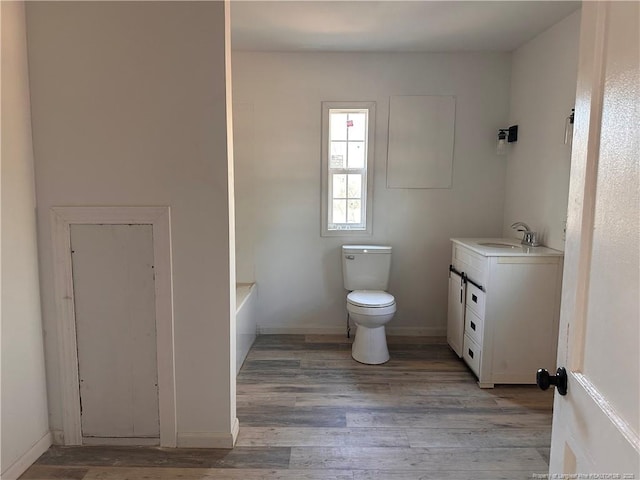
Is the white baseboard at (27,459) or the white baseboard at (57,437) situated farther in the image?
the white baseboard at (57,437)

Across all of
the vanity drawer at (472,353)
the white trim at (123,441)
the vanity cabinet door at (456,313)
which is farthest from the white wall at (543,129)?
the white trim at (123,441)

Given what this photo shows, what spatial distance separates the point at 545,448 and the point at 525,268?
40.5 inches

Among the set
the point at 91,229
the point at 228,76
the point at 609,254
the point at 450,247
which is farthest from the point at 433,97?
the point at 609,254

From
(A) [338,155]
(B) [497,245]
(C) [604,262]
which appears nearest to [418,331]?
(B) [497,245]

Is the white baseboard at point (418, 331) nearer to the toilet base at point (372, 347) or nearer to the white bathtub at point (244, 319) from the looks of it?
the toilet base at point (372, 347)

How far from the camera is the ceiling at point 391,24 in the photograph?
2.57 meters

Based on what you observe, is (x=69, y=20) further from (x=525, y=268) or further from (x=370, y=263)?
(x=525, y=268)

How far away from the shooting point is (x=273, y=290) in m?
3.75

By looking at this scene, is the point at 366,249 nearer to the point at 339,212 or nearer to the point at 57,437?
the point at 339,212

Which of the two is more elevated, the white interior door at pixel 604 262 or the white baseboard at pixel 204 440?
the white interior door at pixel 604 262

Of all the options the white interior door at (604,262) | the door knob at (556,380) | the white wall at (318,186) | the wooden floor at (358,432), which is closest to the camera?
the white interior door at (604,262)

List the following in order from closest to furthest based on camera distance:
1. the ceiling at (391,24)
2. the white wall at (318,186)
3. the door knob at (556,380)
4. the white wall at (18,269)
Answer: the door knob at (556,380)
the white wall at (18,269)
the ceiling at (391,24)
the white wall at (318,186)

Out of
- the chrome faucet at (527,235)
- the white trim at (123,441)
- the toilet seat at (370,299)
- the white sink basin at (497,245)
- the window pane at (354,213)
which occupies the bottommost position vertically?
the white trim at (123,441)

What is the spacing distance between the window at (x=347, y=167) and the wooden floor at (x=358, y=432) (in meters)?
1.19
